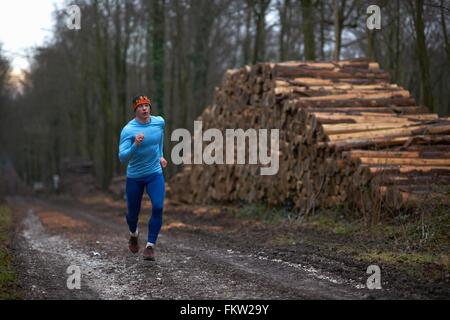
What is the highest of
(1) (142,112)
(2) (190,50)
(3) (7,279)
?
(2) (190,50)

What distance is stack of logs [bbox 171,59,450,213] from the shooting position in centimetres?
973

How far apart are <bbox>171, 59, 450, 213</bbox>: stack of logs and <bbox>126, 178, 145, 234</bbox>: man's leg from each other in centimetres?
401

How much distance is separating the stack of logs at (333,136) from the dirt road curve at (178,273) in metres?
2.42

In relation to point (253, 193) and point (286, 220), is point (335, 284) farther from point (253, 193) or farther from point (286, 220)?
point (253, 193)

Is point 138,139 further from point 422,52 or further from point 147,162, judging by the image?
point 422,52

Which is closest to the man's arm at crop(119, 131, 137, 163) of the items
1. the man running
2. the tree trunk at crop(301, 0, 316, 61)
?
the man running

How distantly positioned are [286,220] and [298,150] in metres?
1.56

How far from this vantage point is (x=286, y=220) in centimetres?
1181

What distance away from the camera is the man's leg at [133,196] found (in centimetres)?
749

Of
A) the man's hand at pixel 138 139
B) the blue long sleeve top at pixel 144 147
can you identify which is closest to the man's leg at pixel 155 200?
the blue long sleeve top at pixel 144 147

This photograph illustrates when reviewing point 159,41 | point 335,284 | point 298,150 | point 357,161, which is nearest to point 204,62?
point 159,41

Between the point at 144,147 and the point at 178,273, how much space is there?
1678 millimetres

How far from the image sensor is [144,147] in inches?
287

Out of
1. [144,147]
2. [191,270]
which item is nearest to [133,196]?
[144,147]
